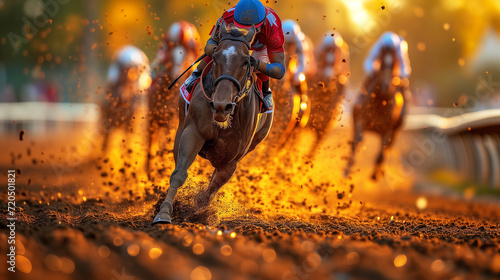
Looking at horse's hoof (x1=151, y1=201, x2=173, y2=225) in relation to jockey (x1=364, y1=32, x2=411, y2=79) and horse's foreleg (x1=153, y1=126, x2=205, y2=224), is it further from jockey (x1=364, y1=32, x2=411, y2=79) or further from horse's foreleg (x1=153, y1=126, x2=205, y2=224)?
jockey (x1=364, y1=32, x2=411, y2=79)

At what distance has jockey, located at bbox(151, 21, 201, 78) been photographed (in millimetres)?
9844

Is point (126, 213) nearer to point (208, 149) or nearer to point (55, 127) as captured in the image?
point (208, 149)

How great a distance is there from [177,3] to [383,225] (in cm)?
2155

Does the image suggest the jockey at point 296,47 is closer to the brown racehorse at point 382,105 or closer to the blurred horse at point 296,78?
the blurred horse at point 296,78

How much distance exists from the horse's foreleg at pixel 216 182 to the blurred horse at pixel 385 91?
6019mm

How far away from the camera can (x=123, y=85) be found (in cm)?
1161

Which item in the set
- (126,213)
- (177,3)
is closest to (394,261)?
(126,213)

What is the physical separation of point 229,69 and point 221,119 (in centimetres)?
42

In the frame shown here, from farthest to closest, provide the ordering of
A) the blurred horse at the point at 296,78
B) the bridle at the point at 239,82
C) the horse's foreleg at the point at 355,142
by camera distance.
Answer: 1. the horse's foreleg at the point at 355,142
2. the blurred horse at the point at 296,78
3. the bridle at the point at 239,82

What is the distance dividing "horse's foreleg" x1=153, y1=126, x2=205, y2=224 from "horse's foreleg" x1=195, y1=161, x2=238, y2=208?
74 centimetres

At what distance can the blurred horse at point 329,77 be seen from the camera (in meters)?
12.3

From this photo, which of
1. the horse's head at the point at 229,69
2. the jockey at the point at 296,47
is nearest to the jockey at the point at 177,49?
the jockey at the point at 296,47

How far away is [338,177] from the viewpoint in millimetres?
11484

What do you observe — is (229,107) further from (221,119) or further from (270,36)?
(270,36)
